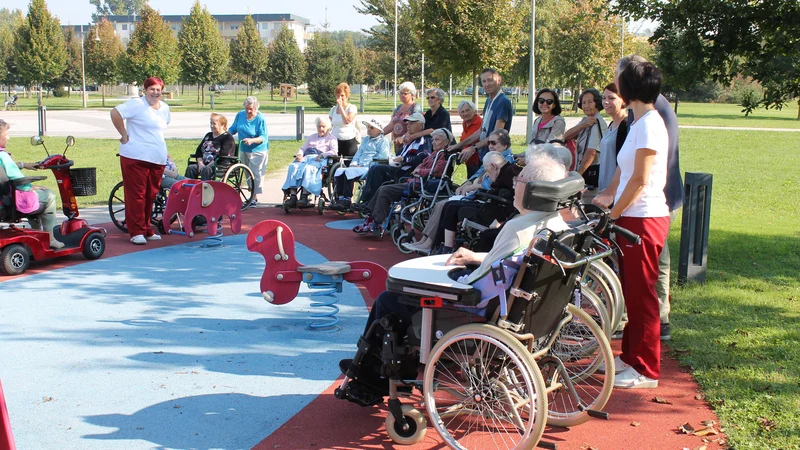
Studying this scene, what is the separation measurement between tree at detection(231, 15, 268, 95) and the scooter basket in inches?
1935

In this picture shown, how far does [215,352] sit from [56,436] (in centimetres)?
143

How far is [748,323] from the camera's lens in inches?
231

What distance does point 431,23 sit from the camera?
842 inches

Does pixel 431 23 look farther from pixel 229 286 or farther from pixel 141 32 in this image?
pixel 141 32

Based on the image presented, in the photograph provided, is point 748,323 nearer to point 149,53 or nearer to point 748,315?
point 748,315

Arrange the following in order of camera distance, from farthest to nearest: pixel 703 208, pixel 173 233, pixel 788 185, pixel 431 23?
1. pixel 431 23
2. pixel 788 185
3. pixel 173 233
4. pixel 703 208

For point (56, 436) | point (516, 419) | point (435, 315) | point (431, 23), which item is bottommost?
point (56, 436)

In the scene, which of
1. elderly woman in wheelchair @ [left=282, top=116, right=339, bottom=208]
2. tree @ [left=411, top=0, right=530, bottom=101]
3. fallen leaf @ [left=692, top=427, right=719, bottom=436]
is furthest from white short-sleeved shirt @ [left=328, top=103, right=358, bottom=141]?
tree @ [left=411, top=0, right=530, bottom=101]

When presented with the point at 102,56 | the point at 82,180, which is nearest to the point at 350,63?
the point at 102,56

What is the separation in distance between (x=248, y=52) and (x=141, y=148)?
162 ft

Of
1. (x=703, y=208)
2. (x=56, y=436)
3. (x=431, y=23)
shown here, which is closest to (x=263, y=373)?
(x=56, y=436)

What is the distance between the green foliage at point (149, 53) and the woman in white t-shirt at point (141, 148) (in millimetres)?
40487

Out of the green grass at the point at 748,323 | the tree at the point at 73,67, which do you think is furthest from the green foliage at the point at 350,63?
the green grass at the point at 748,323

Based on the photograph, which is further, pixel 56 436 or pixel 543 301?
pixel 56 436
